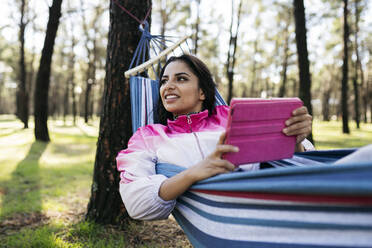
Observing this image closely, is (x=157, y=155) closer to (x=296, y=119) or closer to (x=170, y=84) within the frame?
(x=170, y=84)

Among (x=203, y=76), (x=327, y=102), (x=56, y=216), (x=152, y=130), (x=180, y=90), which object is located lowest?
(x=56, y=216)

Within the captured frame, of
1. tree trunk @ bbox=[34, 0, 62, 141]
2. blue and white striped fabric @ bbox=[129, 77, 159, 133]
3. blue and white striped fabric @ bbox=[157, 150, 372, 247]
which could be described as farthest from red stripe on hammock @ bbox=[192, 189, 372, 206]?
tree trunk @ bbox=[34, 0, 62, 141]

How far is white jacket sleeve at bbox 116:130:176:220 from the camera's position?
1.29 m

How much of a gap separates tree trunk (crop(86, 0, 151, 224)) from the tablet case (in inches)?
61.9

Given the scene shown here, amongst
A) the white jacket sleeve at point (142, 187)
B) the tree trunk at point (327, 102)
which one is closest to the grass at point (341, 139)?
the white jacket sleeve at point (142, 187)

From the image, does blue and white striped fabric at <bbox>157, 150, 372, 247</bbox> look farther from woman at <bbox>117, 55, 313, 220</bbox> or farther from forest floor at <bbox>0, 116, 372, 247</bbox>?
forest floor at <bbox>0, 116, 372, 247</bbox>

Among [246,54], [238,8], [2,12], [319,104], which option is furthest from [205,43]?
[319,104]

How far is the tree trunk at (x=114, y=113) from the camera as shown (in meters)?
2.49

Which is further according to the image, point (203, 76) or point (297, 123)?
point (203, 76)

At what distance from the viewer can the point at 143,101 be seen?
84.2 inches

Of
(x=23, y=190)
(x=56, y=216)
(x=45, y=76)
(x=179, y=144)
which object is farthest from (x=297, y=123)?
(x=45, y=76)

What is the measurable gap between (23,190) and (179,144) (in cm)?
334

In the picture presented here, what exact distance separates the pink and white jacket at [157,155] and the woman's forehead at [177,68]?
0.31 meters

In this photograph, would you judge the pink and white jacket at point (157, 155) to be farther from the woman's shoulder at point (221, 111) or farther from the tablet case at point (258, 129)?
the tablet case at point (258, 129)
